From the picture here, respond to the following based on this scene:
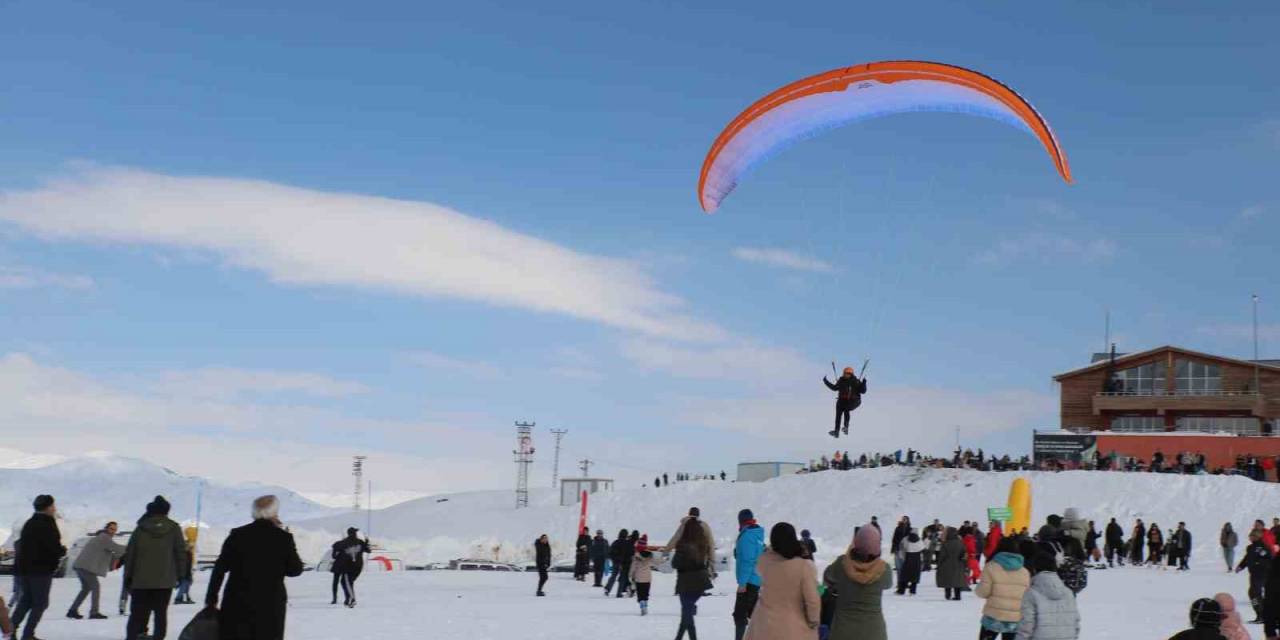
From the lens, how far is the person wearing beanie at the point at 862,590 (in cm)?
769

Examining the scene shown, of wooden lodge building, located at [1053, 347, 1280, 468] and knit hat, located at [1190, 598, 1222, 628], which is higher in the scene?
wooden lodge building, located at [1053, 347, 1280, 468]

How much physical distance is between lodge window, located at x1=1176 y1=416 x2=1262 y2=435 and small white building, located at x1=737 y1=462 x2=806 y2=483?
18.1 meters

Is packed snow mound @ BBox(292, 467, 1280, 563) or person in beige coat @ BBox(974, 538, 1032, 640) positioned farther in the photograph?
packed snow mound @ BBox(292, 467, 1280, 563)

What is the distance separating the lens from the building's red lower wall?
55750mm

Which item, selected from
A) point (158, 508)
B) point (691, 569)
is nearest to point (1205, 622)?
point (691, 569)

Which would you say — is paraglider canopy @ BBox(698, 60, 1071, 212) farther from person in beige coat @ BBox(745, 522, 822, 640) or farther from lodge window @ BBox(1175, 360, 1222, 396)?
lodge window @ BBox(1175, 360, 1222, 396)

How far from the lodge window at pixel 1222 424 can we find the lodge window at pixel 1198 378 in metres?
1.21

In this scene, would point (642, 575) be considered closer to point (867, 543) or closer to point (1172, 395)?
point (867, 543)

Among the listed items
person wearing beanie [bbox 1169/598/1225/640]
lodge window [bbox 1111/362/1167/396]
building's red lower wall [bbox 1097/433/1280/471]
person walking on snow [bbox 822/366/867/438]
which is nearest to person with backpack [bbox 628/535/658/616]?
person walking on snow [bbox 822/366/867/438]

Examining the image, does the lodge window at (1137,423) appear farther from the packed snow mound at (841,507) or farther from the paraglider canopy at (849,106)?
the paraglider canopy at (849,106)

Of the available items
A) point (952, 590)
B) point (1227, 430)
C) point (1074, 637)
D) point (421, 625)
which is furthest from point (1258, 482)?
point (1074, 637)

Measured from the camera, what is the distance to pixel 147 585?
10539 millimetres

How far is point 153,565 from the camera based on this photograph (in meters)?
10.5

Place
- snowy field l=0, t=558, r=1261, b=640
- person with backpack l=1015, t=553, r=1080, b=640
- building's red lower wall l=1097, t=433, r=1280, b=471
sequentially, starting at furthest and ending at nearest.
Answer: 1. building's red lower wall l=1097, t=433, r=1280, b=471
2. snowy field l=0, t=558, r=1261, b=640
3. person with backpack l=1015, t=553, r=1080, b=640
